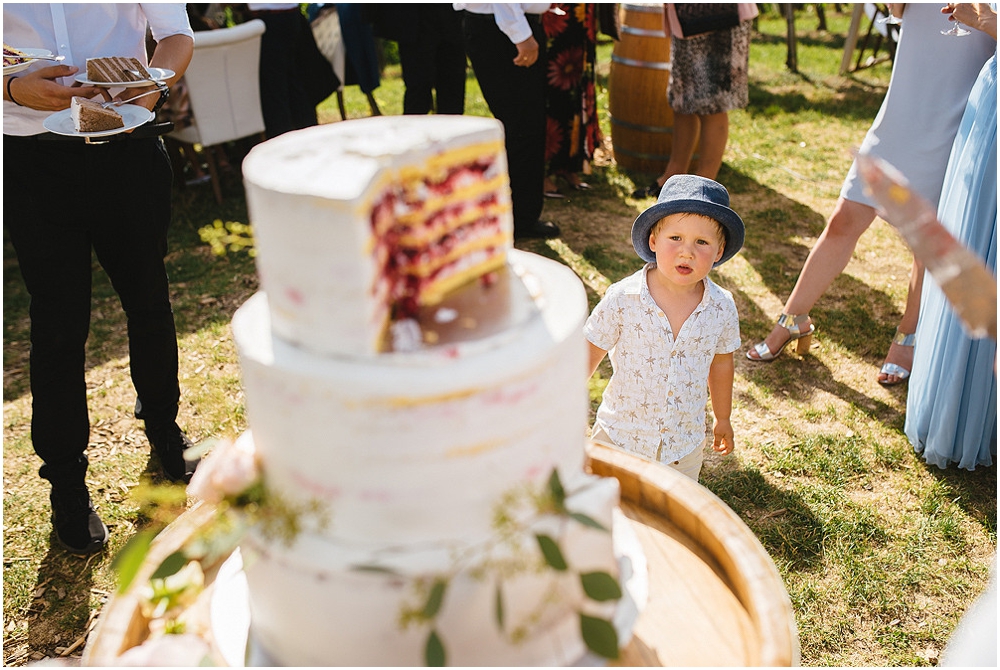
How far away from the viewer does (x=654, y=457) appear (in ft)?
8.52

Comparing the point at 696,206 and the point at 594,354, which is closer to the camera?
the point at 696,206

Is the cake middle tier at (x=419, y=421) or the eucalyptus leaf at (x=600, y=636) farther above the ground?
the cake middle tier at (x=419, y=421)

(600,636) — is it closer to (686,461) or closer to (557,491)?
(557,491)

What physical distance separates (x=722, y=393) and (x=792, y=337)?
150 cm

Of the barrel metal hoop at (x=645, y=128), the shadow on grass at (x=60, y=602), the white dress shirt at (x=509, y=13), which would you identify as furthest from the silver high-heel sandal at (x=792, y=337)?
the shadow on grass at (x=60, y=602)

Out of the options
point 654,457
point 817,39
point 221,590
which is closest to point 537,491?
point 221,590

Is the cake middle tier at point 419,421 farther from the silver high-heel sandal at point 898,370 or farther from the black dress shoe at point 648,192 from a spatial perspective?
the black dress shoe at point 648,192

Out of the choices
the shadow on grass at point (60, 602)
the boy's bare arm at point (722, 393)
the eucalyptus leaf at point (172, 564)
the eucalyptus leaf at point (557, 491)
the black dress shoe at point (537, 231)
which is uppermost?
the eucalyptus leaf at point (557, 491)

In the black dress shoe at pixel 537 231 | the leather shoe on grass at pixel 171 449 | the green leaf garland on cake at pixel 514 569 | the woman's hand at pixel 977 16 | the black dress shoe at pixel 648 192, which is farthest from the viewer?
the black dress shoe at pixel 648 192

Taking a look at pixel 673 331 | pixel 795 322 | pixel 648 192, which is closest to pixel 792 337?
pixel 795 322

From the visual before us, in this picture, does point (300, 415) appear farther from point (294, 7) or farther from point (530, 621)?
point (294, 7)

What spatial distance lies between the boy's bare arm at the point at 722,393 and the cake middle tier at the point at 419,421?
4.26ft

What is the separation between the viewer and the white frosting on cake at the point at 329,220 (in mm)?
1204

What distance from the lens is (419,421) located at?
127 cm
